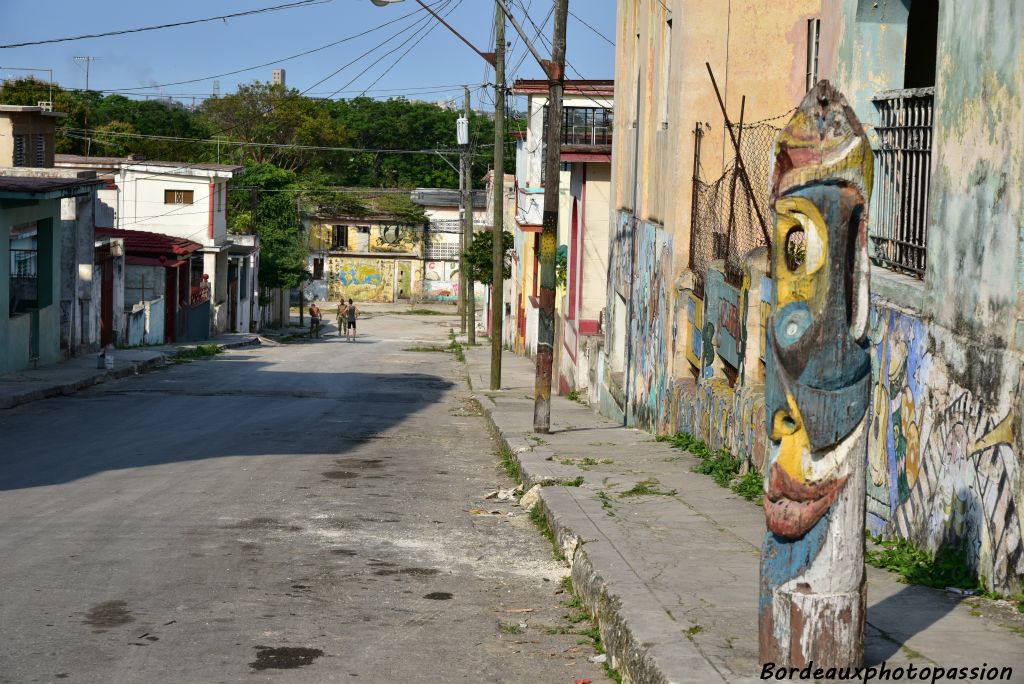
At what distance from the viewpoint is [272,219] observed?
208ft

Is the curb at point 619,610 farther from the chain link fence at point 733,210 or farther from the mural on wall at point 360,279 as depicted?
the mural on wall at point 360,279

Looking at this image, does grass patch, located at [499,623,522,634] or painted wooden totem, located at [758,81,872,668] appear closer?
painted wooden totem, located at [758,81,872,668]

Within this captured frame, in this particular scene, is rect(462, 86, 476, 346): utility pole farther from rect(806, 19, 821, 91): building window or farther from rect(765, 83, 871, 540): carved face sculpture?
rect(765, 83, 871, 540): carved face sculpture

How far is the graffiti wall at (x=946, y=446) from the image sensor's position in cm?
628

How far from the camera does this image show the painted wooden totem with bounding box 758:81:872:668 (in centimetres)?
493

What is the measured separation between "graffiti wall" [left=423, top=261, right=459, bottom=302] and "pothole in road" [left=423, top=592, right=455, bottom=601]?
63.6m

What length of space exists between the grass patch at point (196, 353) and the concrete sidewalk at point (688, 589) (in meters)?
21.0

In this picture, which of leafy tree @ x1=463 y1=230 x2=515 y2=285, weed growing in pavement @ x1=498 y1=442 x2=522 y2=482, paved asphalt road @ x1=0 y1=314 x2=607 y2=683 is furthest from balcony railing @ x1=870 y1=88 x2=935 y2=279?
leafy tree @ x1=463 y1=230 x2=515 y2=285

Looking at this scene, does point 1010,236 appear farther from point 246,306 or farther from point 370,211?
point 370,211

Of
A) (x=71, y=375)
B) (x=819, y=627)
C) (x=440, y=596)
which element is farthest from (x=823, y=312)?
(x=71, y=375)

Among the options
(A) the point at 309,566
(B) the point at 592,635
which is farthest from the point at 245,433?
(B) the point at 592,635

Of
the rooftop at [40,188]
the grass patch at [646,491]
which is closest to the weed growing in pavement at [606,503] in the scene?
the grass patch at [646,491]

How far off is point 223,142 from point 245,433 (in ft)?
195

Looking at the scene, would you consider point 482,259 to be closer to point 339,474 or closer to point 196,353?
point 196,353
